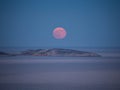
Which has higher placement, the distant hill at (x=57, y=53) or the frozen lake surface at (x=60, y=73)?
the distant hill at (x=57, y=53)

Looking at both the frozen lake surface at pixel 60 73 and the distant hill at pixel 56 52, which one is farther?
the distant hill at pixel 56 52

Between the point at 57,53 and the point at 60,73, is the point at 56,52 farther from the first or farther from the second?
the point at 60,73

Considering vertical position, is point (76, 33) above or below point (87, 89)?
above

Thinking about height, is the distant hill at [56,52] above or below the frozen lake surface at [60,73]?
above

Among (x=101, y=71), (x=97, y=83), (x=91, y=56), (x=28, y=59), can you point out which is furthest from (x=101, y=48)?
(x=28, y=59)

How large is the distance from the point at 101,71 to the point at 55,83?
0.83 metres

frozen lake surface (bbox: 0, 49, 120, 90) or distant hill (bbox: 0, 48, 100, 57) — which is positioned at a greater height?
distant hill (bbox: 0, 48, 100, 57)

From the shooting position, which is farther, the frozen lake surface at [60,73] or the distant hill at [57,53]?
the distant hill at [57,53]

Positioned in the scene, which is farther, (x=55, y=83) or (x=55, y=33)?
(x=55, y=33)

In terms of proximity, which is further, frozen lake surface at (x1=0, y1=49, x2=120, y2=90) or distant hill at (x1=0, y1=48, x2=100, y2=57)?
distant hill at (x1=0, y1=48, x2=100, y2=57)

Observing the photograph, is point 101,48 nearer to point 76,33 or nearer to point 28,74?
point 76,33

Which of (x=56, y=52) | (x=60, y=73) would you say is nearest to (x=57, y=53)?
(x=56, y=52)

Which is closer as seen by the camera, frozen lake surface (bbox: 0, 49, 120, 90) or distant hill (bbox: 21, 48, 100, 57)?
frozen lake surface (bbox: 0, 49, 120, 90)

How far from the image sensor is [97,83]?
8.81ft
